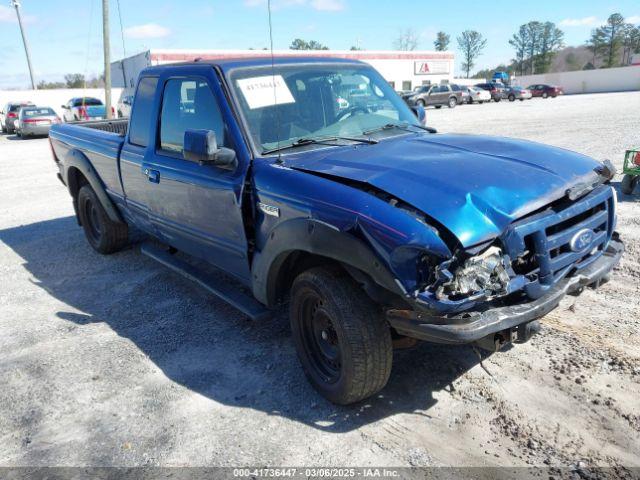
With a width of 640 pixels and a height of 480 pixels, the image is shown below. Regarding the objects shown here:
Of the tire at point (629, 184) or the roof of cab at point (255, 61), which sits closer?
the roof of cab at point (255, 61)

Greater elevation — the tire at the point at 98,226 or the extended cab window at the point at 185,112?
the extended cab window at the point at 185,112

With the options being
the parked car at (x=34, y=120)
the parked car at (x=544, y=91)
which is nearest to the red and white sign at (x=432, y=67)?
the parked car at (x=544, y=91)

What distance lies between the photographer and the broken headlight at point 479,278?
7.81ft

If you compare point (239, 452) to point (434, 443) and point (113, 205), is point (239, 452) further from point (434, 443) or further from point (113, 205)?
point (113, 205)

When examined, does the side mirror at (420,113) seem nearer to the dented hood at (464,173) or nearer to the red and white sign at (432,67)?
the dented hood at (464,173)

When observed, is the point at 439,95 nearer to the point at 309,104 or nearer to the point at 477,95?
the point at 477,95

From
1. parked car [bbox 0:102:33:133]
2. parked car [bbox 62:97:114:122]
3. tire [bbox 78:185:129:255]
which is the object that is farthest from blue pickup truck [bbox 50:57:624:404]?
parked car [bbox 0:102:33:133]

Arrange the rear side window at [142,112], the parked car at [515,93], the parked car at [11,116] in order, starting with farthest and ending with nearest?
the parked car at [515,93] < the parked car at [11,116] < the rear side window at [142,112]

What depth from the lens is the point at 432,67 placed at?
54031mm

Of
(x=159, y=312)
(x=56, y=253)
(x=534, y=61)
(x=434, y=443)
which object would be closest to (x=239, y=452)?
(x=434, y=443)

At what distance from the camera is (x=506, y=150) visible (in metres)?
3.28

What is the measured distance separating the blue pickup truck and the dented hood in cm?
1

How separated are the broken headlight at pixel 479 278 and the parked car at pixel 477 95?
38908mm

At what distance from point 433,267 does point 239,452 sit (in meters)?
1.45
